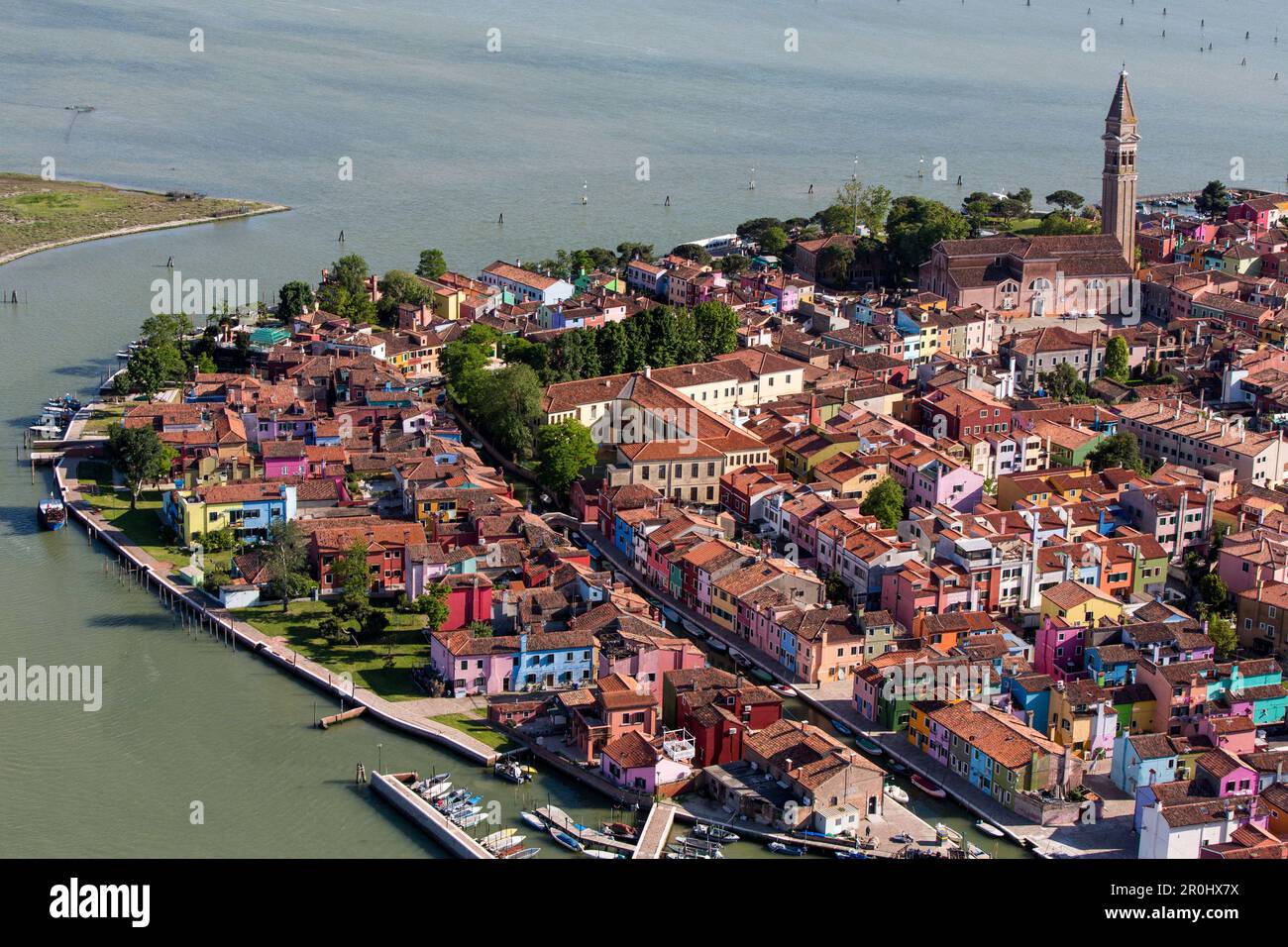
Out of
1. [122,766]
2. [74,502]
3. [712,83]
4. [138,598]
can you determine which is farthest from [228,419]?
[712,83]

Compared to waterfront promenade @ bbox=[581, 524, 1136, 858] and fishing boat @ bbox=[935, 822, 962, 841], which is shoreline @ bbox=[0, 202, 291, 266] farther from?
fishing boat @ bbox=[935, 822, 962, 841]

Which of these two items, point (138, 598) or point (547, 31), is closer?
point (138, 598)

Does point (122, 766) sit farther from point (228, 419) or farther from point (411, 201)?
point (411, 201)

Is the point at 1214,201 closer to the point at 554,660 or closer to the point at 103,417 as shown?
the point at 103,417

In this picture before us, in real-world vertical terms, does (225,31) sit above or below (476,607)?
above

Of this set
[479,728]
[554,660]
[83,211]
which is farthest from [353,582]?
[83,211]
